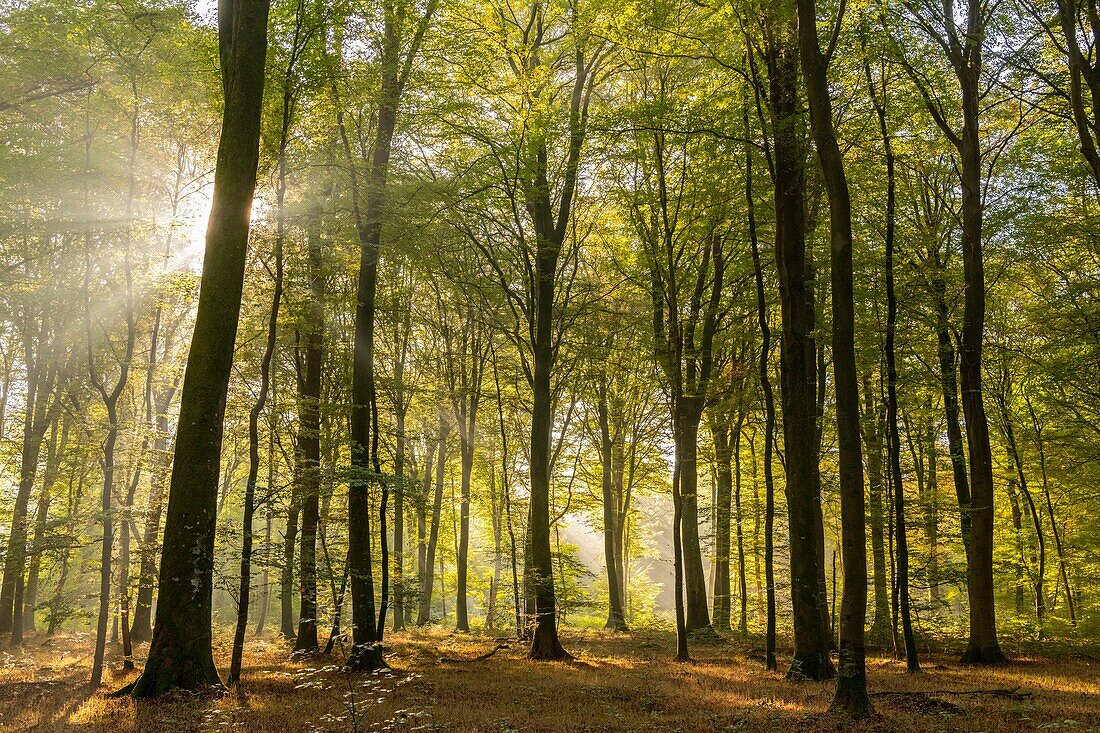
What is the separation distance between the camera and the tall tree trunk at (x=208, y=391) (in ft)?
27.0

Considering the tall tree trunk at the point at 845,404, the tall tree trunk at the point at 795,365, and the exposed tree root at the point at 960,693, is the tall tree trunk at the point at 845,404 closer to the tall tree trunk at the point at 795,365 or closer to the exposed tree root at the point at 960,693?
the exposed tree root at the point at 960,693

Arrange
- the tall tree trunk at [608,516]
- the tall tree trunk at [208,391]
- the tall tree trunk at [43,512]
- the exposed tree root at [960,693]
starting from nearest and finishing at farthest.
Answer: the tall tree trunk at [208,391], the exposed tree root at [960,693], the tall tree trunk at [43,512], the tall tree trunk at [608,516]

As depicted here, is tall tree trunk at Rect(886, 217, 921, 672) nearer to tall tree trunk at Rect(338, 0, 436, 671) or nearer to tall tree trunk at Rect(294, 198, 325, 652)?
tall tree trunk at Rect(338, 0, 436, 671)

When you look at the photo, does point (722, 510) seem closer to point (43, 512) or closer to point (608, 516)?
point (608, 516)

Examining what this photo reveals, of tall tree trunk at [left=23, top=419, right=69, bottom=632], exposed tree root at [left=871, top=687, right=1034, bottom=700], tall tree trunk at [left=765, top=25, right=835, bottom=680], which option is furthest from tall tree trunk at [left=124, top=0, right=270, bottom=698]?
exposed tree root at [left=871, top=687, right=1034, bottom=700]

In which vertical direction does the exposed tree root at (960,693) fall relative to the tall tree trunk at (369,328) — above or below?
below

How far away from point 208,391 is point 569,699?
22.4 feet

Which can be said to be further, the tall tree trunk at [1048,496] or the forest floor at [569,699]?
the tall tree trunk at [1048,496]

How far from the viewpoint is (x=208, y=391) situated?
892 cm

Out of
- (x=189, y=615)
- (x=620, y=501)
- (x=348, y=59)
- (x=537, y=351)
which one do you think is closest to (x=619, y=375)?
(x=620, y=501)

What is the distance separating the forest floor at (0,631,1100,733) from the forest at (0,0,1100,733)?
0.42ft

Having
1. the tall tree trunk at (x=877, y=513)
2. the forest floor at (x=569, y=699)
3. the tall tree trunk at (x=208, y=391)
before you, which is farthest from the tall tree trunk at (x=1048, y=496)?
the tall tree trunk at (x=208, y=391)

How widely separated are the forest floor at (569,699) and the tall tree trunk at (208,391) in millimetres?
643

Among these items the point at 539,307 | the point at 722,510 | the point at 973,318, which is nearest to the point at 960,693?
the point at 973,318
